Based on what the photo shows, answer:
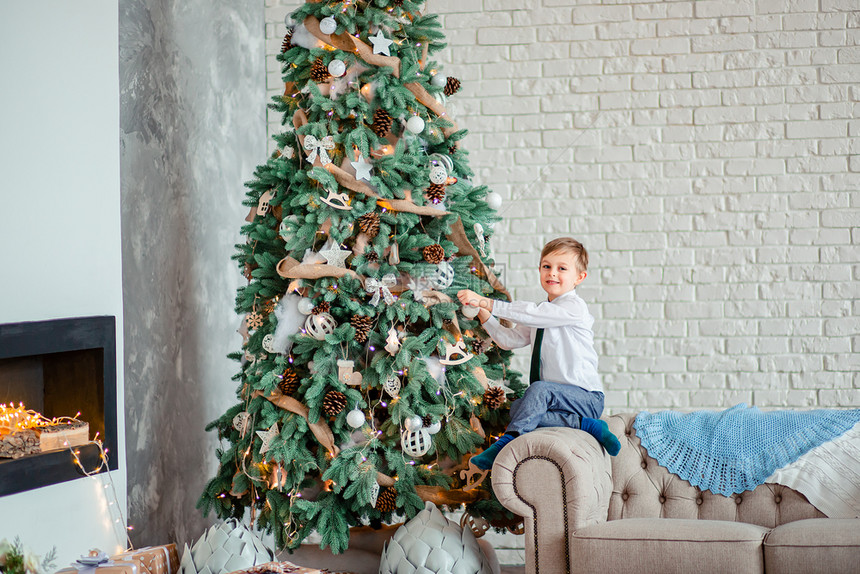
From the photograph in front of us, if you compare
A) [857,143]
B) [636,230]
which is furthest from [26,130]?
[857,143]

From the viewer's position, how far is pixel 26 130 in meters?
2.22

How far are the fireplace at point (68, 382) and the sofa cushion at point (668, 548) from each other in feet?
5.04

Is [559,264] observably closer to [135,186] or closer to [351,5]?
[351,5]

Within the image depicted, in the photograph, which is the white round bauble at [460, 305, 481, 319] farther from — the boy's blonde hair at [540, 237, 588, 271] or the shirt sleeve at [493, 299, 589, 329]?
the boy's blonde hair at [540, 237, 588, 271]

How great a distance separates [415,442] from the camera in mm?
2535

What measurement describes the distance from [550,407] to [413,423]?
0.47 metres

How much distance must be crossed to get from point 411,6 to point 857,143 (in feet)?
7.19

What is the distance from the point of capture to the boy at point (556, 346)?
2555mm

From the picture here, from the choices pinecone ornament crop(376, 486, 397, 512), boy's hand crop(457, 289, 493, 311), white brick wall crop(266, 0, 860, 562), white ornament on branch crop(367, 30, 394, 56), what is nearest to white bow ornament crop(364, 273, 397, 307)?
boy's hand crop(457, 289, 493, 311)

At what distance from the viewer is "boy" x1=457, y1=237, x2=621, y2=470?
8.38 feet

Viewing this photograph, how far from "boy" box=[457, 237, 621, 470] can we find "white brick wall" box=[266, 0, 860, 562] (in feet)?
3.06

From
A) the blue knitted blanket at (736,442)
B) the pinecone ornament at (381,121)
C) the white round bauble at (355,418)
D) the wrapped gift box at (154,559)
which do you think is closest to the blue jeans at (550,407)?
the blue knitted blanket at (736,442)

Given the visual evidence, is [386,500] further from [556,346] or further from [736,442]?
[736,442]

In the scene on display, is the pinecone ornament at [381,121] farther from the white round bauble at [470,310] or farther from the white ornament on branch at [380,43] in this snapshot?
the white round bauble at [470,310]
